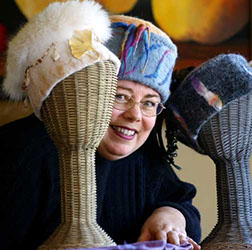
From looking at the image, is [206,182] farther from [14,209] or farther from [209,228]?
[14,209]

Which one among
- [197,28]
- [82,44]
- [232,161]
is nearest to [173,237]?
[232,161]

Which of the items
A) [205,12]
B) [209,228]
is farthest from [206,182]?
[205,12]

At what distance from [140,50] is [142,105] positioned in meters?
0.14

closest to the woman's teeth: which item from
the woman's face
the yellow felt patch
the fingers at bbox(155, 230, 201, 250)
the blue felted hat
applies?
the woman's face

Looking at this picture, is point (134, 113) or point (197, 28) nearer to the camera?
point (134, 113)

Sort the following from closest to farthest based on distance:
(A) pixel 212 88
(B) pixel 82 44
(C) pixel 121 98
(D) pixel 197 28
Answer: (B) pixel 82 44 → (A) pixel 212 88 → (C) pixel 121 98 → (D) pixel 197 28

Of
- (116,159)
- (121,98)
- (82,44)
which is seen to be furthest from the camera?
(116,159)

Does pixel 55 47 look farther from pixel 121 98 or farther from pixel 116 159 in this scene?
pixel 116 159

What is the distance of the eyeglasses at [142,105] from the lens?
3.45 ft

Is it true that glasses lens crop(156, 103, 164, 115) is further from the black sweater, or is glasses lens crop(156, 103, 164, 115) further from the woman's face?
the black sweater

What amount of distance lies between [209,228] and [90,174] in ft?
3.09

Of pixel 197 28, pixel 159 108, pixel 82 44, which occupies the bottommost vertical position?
pixel 197 28

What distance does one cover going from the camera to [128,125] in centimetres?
108

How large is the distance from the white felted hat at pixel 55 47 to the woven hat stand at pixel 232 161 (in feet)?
0.99
